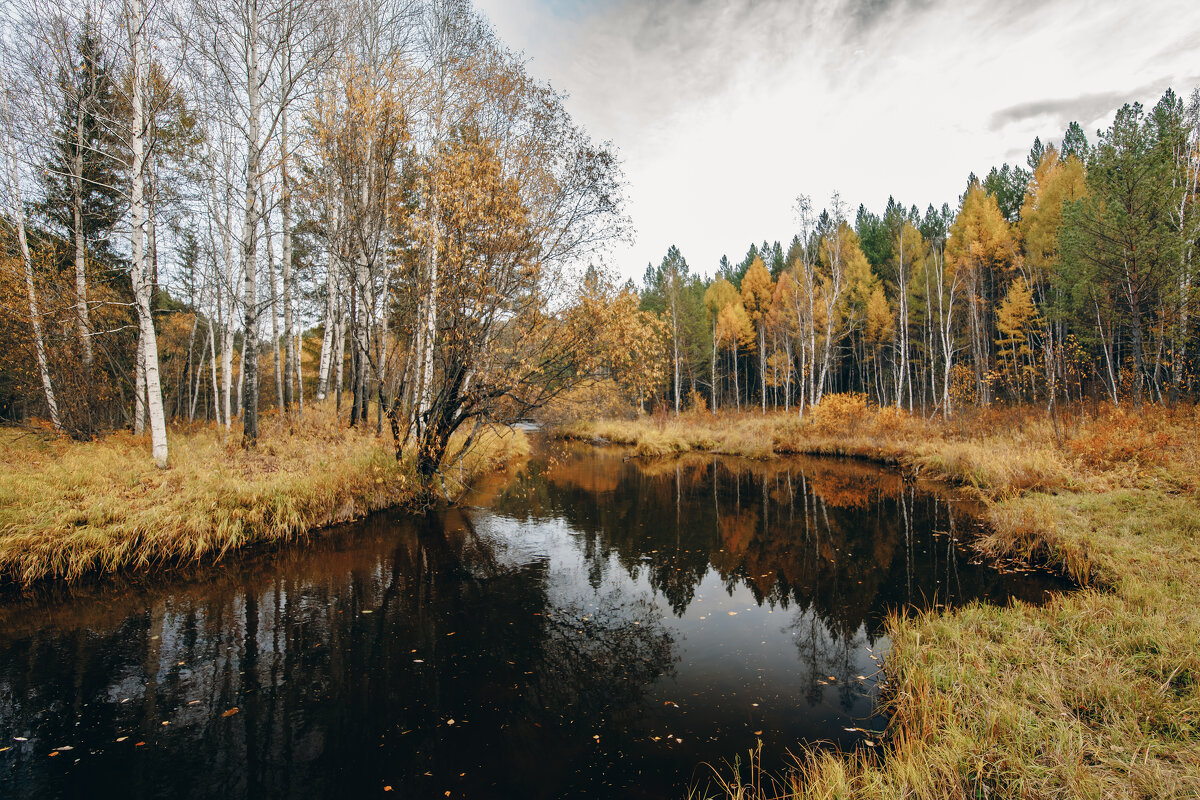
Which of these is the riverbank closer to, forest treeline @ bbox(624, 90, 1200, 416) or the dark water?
the dark water

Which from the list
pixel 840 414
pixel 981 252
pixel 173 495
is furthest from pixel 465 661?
pixel 981 252

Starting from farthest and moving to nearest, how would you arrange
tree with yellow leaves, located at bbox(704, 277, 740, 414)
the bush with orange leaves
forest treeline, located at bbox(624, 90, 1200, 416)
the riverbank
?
tree with yellow leaves, located at bbox(704, 277, 740, 414) < the bush with orange leaves < forest treeline, located at bbox(624, 90, 1200, 416) < the riverbank

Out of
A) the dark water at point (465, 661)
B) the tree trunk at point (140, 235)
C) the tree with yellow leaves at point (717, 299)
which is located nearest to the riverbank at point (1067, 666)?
the dark water at point (465, 661)

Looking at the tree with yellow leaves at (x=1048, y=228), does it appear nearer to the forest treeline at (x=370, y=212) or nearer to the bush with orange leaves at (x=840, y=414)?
the forest treeline at (x=370, y=212)

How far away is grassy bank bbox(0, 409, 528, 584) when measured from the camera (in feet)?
24.8

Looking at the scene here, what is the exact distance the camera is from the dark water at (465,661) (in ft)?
13.6

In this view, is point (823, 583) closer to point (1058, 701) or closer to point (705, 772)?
point (1058, 701)

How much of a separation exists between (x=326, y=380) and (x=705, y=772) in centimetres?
1784

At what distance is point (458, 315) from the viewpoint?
11.3 m

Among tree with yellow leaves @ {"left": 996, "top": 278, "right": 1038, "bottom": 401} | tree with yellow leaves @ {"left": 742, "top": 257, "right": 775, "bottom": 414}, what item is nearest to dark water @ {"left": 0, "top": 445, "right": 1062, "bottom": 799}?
tree with yellow leaves @ {"left": 996, "top": 278, "right": 1038, "bottom": 401}

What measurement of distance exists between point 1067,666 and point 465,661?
623cm

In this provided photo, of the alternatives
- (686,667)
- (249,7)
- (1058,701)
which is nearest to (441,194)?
(249,7)

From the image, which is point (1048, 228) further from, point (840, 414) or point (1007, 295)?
point (840, 414)

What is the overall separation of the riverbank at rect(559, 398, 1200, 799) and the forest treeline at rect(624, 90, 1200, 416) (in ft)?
18.5
